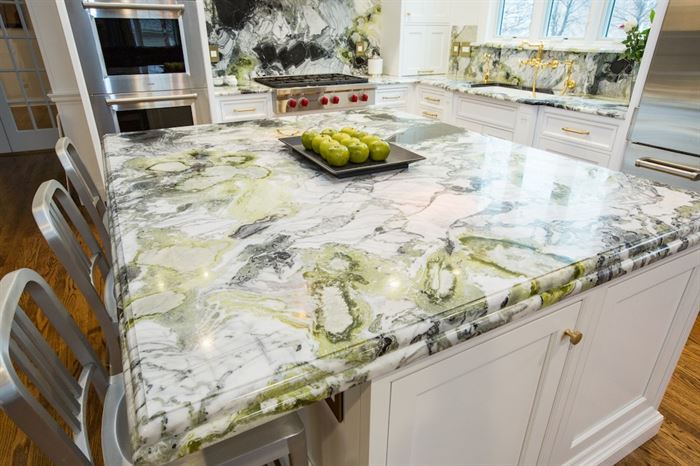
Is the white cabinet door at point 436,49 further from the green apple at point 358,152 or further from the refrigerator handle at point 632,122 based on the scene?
the green apple at point 358,152

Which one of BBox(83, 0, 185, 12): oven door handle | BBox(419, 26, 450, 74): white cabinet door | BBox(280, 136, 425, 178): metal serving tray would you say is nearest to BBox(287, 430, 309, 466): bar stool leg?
BBox(280, 136, 425, 178): metal serving tray

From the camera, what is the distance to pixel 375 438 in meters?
0.79

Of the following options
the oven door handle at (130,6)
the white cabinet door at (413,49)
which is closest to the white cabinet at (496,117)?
the white cabinet door at (413,49)

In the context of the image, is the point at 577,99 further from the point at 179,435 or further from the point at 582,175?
the point at 179,435

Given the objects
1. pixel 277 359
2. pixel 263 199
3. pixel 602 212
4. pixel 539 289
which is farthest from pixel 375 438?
pixel 602 212

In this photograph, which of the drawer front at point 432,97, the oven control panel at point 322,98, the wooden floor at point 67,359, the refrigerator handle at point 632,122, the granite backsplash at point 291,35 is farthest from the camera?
the drawer front at point 432,97

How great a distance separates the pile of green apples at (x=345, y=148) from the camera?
4.41ft

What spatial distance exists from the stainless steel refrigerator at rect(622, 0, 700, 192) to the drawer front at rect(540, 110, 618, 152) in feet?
0.65

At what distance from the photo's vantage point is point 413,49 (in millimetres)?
3979

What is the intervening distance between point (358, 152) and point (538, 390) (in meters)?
0.84

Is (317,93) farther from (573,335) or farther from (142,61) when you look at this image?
(573,335)

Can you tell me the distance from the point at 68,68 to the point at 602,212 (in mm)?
3650

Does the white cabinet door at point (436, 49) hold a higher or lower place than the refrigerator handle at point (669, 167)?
higher

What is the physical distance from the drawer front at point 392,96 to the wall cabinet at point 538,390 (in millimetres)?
2951
